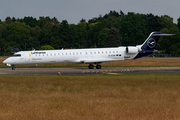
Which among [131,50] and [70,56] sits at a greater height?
[131,50]

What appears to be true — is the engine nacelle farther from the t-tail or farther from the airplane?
the t-tail

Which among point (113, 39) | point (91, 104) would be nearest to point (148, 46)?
point (91, 104)

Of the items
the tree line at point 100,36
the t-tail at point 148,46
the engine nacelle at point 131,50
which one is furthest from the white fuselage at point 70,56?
the tree line at point 100,36

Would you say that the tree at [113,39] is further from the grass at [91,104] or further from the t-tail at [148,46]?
the grass at [91,104]

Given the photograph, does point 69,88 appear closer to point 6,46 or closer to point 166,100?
point 166,100

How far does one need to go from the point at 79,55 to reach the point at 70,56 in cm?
141

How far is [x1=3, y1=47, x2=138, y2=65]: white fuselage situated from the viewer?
3716 cm

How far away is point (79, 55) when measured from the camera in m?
39.2

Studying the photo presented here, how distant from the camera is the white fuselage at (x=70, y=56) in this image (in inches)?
1463

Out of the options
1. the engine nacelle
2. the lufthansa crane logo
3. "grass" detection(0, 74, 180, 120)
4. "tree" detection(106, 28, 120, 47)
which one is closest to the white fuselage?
the engine nacelle

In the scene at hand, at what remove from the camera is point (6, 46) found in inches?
5423

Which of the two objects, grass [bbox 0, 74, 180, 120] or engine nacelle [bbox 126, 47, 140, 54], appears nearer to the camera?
grass [bbox 0, 74, 180, 120]

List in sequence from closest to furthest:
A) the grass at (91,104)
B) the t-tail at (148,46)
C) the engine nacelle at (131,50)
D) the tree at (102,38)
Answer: the grass at (91,104) < the engine nacelle at (131,50) < the t-tail at (148,46) < the tree at (102,38)

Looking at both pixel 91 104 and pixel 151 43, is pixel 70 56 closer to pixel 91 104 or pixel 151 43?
pixel 151 43
